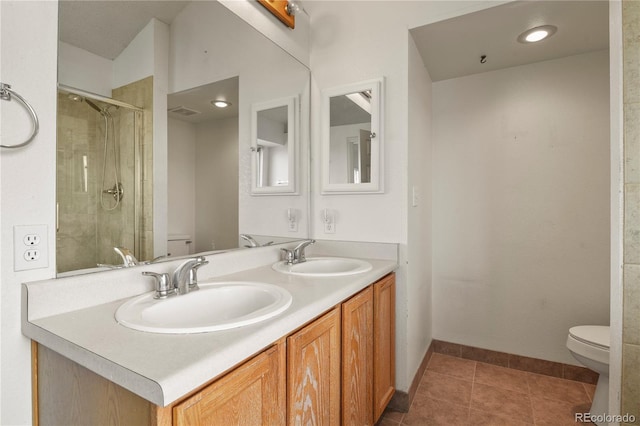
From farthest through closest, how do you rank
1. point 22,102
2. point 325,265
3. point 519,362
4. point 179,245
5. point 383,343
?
1. point 519,362
2. point 325,265
3. point 383,343
4. point 179,245
5. point 22,102

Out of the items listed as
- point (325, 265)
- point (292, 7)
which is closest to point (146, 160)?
point (325, 265)

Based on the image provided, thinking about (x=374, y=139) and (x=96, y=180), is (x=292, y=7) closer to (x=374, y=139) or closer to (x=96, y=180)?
(x=374, y=139)

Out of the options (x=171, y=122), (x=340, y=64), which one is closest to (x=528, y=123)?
(x=340, y=64)

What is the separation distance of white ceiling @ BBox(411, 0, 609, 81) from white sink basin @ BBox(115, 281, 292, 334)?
1651 mm

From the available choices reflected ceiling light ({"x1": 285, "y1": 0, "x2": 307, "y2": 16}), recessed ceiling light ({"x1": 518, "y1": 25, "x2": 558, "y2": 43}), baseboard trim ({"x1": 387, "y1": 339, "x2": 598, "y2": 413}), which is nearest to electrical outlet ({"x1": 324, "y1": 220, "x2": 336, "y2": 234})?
baseboard trim ({"x1": 387, "y1": 339, "x2": 598, "y2": 413})

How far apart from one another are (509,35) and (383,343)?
1881mm

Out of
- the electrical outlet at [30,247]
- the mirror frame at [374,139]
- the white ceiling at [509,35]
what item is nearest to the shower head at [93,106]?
the electrical outlet at [30,247]

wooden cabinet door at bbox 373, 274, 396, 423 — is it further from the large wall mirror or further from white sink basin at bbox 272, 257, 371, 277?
the large wall mirror

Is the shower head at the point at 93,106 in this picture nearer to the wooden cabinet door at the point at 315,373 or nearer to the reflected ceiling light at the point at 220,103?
the reflected ceiling light at the point at 220,103

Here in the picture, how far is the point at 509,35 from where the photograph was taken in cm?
184

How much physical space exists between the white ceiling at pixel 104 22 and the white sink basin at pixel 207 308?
80 cm

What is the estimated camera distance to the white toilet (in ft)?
5.26

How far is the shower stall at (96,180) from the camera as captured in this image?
915 mm

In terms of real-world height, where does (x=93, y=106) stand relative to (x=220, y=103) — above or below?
below
